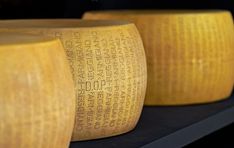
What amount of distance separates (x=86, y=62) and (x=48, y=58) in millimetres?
213

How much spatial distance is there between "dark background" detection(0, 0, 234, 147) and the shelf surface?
0.34 metres

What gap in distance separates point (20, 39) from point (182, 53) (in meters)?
0.58

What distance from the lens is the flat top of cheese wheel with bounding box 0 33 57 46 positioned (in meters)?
0.81

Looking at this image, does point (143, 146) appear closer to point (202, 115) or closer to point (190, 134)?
point (190, 134)

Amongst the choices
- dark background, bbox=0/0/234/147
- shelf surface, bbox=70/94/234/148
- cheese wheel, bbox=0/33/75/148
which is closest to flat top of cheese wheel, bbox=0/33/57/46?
cheese wheel, bbox=0/33/75/148

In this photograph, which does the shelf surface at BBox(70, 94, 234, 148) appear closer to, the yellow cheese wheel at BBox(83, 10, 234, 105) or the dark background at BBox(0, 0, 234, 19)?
the yellow cheese wheel at BBox(83, 10, 234, 105)

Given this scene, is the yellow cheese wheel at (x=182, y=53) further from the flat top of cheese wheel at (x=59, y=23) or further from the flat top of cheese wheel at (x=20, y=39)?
the flat top of cheese wheel at (x=20, y=39)

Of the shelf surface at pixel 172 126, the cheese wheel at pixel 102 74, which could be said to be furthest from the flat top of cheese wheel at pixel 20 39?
the shelf surface at pixel 172 126

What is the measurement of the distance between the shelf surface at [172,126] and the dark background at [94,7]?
34cm

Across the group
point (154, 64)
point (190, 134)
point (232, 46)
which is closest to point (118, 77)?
point (190, 134)

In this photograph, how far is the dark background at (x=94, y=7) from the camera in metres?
1.70

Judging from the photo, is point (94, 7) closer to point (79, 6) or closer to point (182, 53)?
point (79, 6)

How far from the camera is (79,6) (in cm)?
191

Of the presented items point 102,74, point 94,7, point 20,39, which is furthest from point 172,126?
point 94,7
